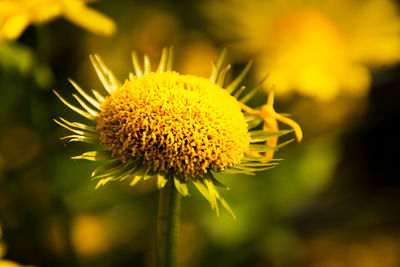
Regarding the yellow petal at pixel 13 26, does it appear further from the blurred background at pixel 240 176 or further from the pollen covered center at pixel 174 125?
the pollen covered center at pixel 174 125

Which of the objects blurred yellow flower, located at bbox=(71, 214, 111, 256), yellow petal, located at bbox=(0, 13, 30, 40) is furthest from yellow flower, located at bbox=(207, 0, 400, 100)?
yellow petal, located at bbox=(0, 13, 30, 40)

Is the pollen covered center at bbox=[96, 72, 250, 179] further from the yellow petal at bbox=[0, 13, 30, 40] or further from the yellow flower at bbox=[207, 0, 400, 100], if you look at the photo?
the yellow flower at bbox=[207, 0, 400, 100]

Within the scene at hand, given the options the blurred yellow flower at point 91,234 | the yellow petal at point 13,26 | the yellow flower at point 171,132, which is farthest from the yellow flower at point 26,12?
the blurred yellow flower at point 91,234

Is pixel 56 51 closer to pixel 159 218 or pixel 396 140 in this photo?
pixel 159 218

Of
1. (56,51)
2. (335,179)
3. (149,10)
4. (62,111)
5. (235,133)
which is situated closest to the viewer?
(235,133)

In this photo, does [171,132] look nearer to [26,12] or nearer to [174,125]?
[174,125]

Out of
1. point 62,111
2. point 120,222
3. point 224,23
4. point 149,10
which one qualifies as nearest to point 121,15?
point 149,10
